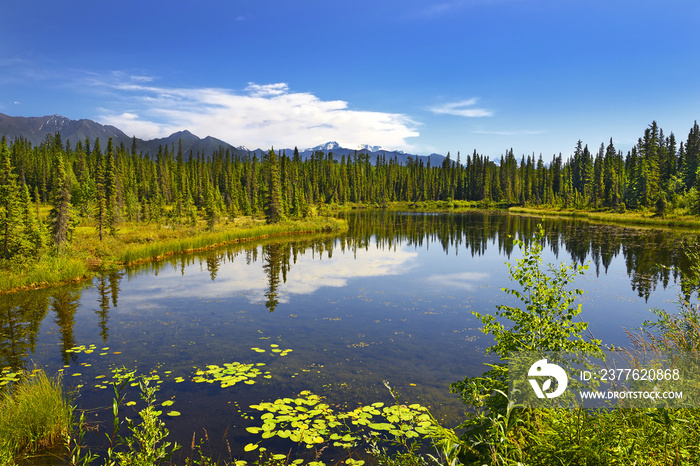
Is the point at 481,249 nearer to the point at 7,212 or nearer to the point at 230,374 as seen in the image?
the point at 230,374

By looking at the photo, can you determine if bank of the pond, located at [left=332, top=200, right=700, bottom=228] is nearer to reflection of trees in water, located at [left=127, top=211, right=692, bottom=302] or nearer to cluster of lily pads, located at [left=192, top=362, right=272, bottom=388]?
reflection of trees in water, located at [left=127, top=211, right=692, bottom=302]

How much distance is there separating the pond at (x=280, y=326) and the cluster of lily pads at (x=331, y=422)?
343 mm

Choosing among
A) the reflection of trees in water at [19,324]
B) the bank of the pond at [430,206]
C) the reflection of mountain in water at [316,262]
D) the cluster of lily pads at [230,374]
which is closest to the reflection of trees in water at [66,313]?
the reflection of mountain in water at [316,262]

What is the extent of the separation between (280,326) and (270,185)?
44793mm

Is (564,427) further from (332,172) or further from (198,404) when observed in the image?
(332,172)

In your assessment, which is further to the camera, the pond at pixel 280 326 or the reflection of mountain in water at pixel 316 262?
the reflection of mountain in water at pixel 316 262

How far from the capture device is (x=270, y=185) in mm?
58375

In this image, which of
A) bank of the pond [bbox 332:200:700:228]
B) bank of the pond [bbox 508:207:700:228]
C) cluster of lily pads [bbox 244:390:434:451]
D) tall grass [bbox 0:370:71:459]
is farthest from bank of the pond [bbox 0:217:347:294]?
bank of the pond [bbox 332:200:700:228]

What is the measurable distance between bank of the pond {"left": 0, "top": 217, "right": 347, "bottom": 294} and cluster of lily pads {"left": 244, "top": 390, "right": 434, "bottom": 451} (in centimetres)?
2016

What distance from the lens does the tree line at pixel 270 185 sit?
1155 inches

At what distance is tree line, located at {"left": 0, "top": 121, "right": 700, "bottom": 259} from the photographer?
29.3 meters

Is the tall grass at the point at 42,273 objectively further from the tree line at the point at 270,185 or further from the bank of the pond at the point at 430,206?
the bank of the pond at the point at 430,206

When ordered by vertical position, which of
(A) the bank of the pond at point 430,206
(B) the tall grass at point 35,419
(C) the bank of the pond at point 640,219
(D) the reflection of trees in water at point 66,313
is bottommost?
(D) the reflection of trees in water at point 66,313

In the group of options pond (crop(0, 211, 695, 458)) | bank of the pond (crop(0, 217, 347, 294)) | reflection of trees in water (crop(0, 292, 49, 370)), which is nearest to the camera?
pond (crop(0, 211, 695, 458))
